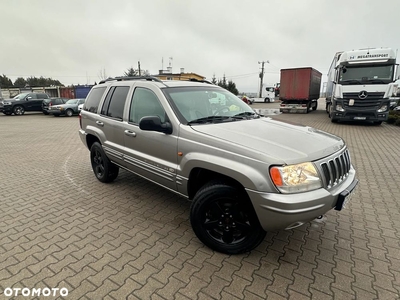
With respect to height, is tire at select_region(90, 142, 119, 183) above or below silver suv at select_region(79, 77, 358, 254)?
below

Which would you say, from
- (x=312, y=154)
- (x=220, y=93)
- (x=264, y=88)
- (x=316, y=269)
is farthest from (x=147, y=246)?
(x=264, y=88)

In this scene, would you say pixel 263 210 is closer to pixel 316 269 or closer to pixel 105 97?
pixel 316 269

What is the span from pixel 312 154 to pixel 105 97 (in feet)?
11.5

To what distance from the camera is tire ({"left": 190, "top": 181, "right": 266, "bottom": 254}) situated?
2408 millimetres

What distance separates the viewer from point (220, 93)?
12.4 feet

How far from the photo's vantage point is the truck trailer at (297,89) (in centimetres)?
1838

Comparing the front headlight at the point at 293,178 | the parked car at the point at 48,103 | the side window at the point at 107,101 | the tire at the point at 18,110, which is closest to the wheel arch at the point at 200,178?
the front headlight at the point at 293,178

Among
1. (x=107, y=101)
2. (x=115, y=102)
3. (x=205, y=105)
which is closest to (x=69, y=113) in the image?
(x=107, y=101)

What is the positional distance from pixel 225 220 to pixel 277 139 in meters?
1.01

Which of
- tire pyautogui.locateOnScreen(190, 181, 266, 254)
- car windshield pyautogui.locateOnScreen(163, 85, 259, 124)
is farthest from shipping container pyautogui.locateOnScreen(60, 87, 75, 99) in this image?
tire pyautogui.locateOnScreen(190, 181, 266, 254)

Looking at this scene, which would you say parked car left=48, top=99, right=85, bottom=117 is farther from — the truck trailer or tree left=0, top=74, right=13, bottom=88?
tree left=0, top=74, right=13, bottom=88

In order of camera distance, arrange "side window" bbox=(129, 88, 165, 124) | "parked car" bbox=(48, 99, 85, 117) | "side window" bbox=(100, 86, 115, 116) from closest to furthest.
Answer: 1. "side window" bbox=(129, 88, 165, 124)
2. "side window" bbox=(100, 86, 115, 116)
3. "parked car" bbox=(48, 99, 85, 117)

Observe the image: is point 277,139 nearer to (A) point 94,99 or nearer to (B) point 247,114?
(B) point 247,114

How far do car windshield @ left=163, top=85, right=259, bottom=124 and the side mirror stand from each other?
208mm
